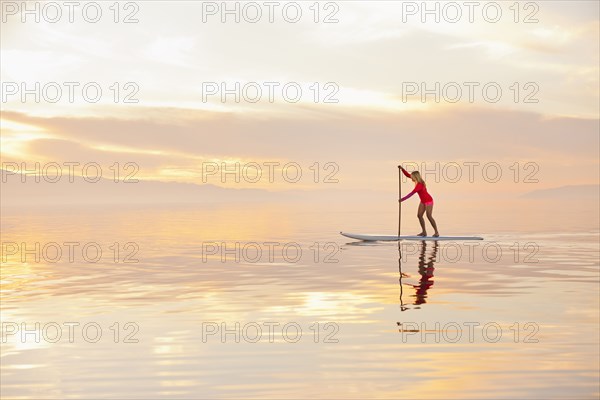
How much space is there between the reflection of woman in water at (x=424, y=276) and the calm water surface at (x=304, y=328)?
0.15 ft

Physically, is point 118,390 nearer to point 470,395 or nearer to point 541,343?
point 470,395

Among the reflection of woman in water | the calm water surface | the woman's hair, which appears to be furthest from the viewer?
the woman's hair

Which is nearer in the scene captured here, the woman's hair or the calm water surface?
the calm water surface

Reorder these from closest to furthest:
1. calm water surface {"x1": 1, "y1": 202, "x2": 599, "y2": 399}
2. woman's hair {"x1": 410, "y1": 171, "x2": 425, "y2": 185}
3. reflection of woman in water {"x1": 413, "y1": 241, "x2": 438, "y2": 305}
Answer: calm water surface {"x1": 1, "y1": 202, "x2": 599, "y2": 399}, reflection of woman in water {"x1": 413, "y1": 241, "x2": 438, "y2": 305}, woman's hair {"x1": 410, "y1": 171, "x2": 425, "y2": 185}

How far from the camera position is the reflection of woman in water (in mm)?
16922

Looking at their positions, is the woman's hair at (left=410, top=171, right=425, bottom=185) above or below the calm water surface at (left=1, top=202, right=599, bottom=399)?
above

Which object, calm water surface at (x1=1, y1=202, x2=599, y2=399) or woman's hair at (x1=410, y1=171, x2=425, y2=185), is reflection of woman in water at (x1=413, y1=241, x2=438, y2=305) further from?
woman's hair at (x1=410, y1=171, x2=425, y2=185)

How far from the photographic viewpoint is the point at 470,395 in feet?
30.4

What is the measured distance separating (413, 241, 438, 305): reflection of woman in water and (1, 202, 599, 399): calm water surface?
0.15 ft

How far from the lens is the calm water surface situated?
32.2 ft

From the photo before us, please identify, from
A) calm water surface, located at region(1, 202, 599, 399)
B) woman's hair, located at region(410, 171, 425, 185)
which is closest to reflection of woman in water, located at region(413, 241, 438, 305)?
calm water surface, located at region(1, 202, 599, 399)

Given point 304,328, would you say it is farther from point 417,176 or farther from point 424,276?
point 417,176

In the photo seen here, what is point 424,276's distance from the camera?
2088 centimetres

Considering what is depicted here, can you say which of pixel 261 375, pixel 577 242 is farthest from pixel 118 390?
pixel 577 242
